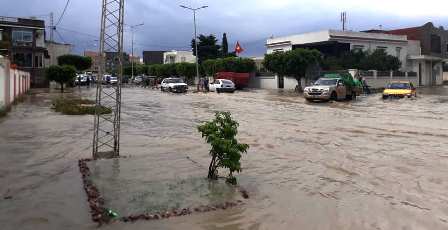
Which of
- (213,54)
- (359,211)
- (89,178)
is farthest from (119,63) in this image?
(213,54)

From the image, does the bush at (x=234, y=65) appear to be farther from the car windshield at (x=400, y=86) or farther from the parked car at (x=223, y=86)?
the car windshield at (x=400, y=86)

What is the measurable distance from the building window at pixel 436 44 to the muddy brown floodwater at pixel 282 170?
152 feet

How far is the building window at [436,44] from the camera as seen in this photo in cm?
6531

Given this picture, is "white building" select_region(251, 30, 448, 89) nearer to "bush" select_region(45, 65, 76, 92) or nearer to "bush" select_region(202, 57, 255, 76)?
"bush" select_region(202, 57, 255, 76)

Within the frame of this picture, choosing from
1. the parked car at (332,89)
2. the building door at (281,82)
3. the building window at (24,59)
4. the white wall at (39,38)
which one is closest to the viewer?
the parked car at (332,89)

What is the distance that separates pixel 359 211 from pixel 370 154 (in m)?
5.53

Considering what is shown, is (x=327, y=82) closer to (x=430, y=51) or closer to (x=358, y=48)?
(x=358, y=48)

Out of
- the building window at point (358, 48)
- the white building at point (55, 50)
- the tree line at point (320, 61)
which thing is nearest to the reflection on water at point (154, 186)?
the tree line at point (320, 61)

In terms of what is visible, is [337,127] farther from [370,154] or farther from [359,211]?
[359,211]

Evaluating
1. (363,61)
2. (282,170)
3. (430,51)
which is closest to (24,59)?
(363,61)

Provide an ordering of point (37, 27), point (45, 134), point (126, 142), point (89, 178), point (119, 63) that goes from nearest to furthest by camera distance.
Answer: point (89, 178) < point (119, 63) < point (126, 142) < point (45, 134) < point (37, 27)

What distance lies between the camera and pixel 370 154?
43.6 ft

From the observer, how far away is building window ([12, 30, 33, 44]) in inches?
2501

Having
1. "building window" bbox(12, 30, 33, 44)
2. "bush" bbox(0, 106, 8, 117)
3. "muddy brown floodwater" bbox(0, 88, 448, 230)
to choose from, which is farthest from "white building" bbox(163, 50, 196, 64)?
"muddy brown floodwater" bbox(0, 88, 448, 230)
